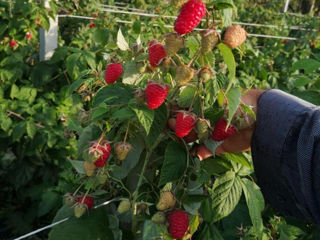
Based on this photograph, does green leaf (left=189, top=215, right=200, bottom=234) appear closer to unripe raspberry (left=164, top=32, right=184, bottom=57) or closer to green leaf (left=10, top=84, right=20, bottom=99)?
unripe raspberry (left=164, top=32, right=184, bottom=57)

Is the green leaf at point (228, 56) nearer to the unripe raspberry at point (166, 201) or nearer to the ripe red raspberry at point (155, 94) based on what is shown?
the ripe red raspberry at point (155, 94)

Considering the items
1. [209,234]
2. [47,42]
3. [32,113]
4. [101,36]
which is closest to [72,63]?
[101,36]

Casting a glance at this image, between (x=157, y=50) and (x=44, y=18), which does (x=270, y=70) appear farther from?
(x=157, y=50)

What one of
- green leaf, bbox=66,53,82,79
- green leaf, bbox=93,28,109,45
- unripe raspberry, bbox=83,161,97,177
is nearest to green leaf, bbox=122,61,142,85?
unripe raspberry, bbox=83,161,97,177

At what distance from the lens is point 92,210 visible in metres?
1.01

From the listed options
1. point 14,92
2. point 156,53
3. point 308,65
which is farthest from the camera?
point 14,92

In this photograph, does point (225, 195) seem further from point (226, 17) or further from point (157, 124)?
point (226, 17)

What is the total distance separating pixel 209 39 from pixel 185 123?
19 centimetres

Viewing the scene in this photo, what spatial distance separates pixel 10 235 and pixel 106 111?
199 cm

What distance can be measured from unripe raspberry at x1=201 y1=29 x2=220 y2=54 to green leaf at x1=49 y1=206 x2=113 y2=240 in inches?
21.1

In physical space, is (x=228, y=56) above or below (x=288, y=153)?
above

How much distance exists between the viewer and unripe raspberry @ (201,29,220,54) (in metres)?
0.71

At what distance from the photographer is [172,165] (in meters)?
0.88

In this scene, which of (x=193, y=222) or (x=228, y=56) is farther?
(x=193, y=222)
